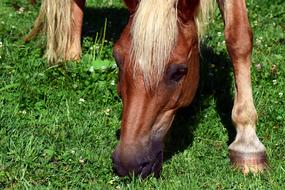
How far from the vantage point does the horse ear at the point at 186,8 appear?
3.94m

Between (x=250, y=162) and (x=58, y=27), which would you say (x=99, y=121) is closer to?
(x=250, y=162)

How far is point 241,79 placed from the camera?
14.8 ft

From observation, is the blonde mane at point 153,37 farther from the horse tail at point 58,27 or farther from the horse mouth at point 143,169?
the horse tail at point 58,27

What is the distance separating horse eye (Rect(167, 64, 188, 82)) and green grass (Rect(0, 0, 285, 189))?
586 mm

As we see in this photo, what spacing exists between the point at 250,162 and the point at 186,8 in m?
1.07

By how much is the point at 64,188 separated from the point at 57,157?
13.9 inches

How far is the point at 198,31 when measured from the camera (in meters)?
4.12

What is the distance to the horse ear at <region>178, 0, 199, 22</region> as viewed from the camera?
3.94 metres

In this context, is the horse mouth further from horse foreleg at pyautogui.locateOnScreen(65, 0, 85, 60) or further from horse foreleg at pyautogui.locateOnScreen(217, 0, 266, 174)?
horse foreleg at pyautogui.locateOnScreen(65, 0, 85, 60)

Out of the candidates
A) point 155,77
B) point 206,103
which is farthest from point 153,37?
point 206,103

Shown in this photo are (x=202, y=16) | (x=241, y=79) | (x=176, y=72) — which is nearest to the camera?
(x=176, y=72)

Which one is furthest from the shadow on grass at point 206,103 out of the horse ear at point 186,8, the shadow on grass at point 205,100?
the horse ear at point 186,8

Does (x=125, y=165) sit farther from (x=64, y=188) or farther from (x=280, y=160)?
(x=280, y=160)

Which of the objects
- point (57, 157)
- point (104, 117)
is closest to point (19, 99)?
point (104, 117)
